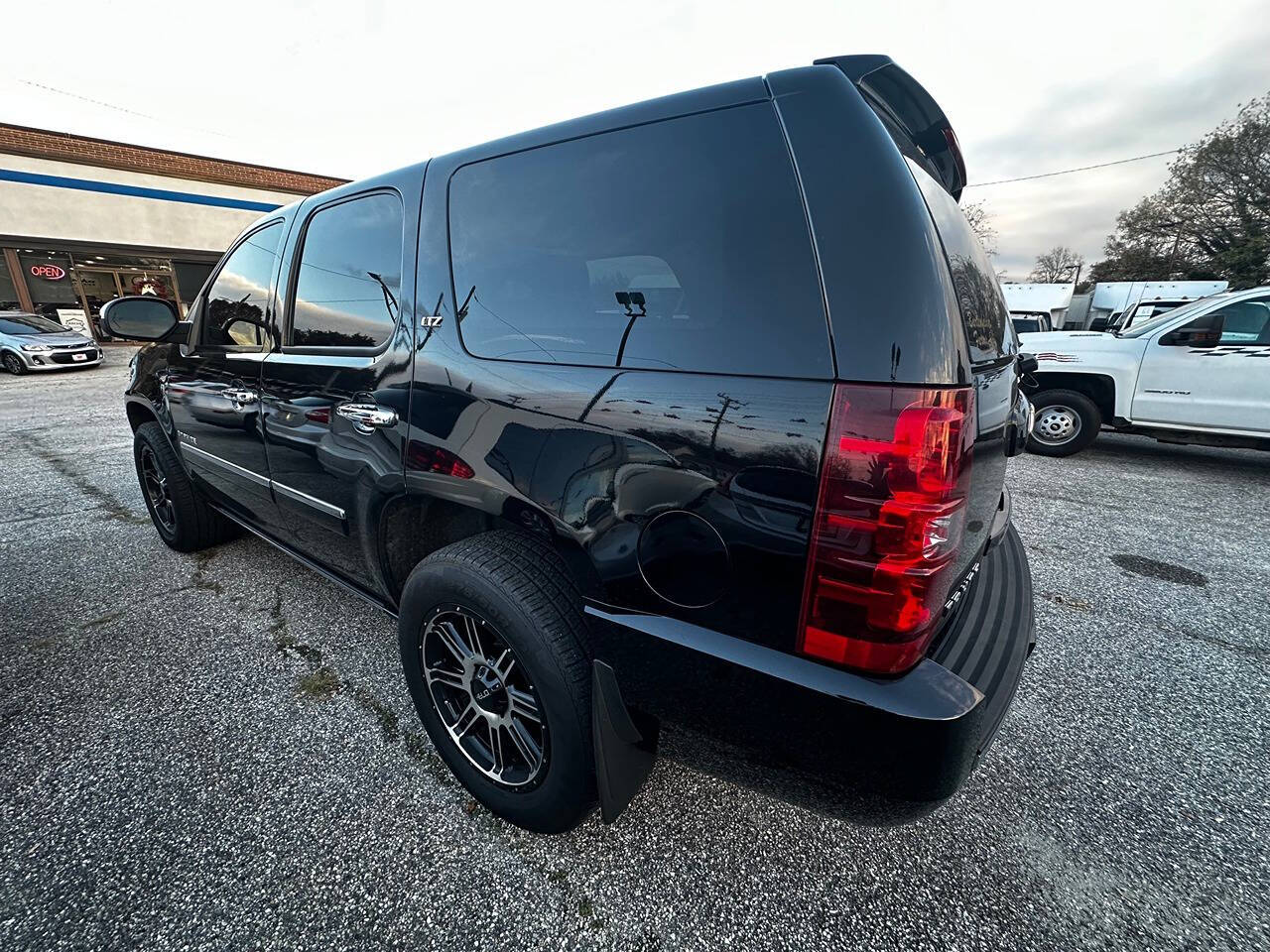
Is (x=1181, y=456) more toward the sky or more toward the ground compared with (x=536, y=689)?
more toward the ground

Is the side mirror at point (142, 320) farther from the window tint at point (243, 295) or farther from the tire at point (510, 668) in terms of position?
the tire at point (510, 668)

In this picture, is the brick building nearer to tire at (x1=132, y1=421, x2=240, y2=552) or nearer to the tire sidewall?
tire at (x1=132, y1=421, x2=240, y2=552)

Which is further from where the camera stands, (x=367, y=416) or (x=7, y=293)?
(x=7, y=293)

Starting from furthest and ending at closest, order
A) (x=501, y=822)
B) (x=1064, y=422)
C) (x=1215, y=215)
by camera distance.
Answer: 1. (x=1215, y=215)
2. (x=1064, y=422)
3. (x=501, y=822)

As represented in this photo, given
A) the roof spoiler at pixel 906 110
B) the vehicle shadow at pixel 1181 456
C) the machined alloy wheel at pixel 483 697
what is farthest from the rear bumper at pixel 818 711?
the vehicle shadow at pixel 1181 456

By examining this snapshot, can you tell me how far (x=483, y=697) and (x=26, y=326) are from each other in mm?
18963

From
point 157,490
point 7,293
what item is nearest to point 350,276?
point 157,490

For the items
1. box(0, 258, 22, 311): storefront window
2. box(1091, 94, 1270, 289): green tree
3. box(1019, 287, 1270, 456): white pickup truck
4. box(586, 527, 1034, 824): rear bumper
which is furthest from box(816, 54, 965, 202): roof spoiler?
box(1091, 94, 1270, 289): green tree

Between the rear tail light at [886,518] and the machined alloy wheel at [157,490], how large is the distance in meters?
3.88

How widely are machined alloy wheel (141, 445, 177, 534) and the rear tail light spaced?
3.88m

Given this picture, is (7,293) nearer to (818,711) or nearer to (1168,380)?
(818,711)

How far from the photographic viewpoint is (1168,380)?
5.44m

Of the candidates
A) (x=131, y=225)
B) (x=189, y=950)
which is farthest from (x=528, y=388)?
(x=131, y=225)

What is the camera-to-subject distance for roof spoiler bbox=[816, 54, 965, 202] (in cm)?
120
